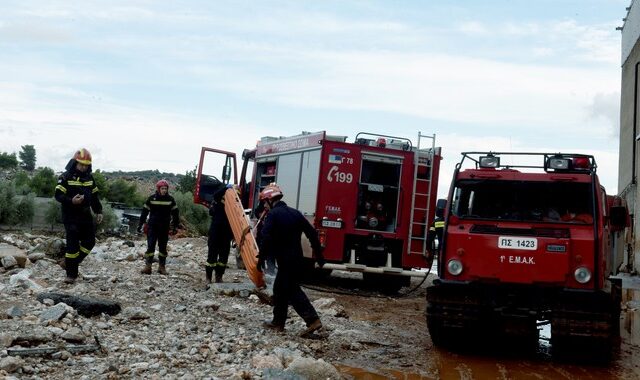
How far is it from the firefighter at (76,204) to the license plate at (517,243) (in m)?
5.48

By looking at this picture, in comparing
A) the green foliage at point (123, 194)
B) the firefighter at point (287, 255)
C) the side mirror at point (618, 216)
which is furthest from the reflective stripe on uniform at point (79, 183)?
the green foliage at point (123, 194)

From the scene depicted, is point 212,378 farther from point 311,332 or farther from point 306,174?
point 306,174

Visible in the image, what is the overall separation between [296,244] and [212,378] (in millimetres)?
2551

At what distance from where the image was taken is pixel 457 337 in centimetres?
877

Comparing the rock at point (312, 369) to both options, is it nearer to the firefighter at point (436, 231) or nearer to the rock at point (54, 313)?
the rock at point (54, 313)

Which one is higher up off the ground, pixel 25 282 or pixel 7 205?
pixel 7 205

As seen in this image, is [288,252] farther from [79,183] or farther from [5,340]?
[79,183]

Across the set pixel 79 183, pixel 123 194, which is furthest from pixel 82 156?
pixel 123 194

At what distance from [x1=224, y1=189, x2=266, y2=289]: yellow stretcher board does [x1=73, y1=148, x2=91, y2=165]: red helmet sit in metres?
2.51

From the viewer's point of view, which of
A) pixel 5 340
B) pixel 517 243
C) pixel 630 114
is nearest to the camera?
pixel 5 340

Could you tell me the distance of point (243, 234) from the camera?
448 inches

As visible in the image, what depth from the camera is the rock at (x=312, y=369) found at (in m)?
6.64

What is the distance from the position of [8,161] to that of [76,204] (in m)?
89.1

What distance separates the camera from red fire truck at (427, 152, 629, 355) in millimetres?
8078
